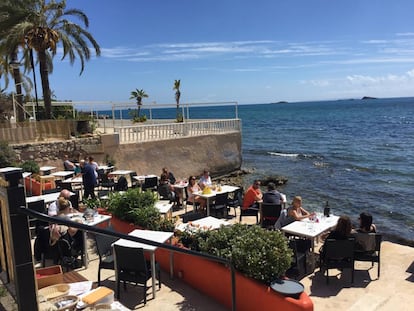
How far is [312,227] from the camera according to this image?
23.4ft

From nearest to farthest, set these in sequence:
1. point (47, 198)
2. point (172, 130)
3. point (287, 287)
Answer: point (287, 287), point (47, 198), point (172, 130)

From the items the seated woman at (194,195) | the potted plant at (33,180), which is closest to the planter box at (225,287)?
the seated woman at (194,195)

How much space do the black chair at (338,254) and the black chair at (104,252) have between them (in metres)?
3.50

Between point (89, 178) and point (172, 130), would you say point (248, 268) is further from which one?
point (172, 130)

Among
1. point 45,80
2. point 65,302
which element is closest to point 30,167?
point 45,80

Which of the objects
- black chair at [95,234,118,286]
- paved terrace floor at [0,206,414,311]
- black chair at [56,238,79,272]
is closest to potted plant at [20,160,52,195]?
paved terrace floor at [0,206,414,311]

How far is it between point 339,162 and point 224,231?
24296mm

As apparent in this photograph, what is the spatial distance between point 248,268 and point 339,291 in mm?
2024

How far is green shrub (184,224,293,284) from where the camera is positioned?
4.97 m

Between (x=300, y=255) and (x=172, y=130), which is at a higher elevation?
(x=172, y=130)

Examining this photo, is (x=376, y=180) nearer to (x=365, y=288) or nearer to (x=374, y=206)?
(x=374, y=206)

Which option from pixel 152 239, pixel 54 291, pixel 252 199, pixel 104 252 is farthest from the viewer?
pixel 252 199

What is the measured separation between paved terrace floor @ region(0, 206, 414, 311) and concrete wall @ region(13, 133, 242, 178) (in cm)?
918

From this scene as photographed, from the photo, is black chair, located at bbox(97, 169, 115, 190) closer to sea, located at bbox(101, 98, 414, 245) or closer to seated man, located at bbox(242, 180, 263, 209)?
seated man, located at bbox(242, 180, 263, 209)
